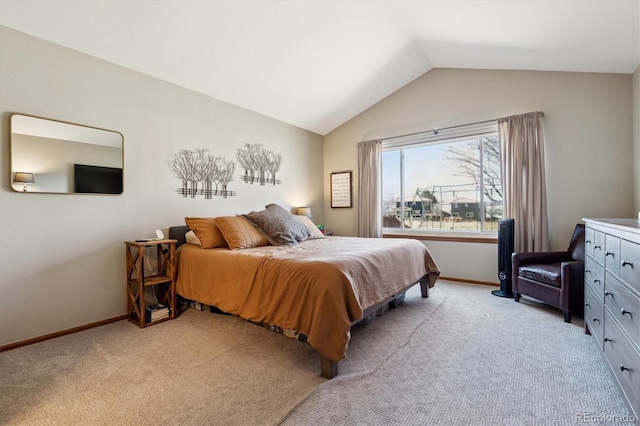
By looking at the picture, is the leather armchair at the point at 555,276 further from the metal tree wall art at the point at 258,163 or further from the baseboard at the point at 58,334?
the baseboard at the point at 58,334

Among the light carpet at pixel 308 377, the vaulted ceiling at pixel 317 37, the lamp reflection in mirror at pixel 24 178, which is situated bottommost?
the light carpet at pixel 308 377

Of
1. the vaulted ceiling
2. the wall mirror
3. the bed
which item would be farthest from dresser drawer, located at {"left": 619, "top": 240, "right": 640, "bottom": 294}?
the wall mirror

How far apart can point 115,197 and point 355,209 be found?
11.7ft

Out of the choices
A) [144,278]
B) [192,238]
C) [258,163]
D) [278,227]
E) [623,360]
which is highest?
[258,163]

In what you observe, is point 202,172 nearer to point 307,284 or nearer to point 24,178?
point 24,178

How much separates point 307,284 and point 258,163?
9.17ft

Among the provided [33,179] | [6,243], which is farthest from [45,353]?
[33,179]

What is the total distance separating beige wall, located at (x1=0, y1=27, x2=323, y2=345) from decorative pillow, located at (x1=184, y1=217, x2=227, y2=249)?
422 millimetres

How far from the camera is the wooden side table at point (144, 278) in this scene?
105 inches

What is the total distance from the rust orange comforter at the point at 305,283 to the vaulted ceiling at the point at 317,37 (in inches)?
79.5

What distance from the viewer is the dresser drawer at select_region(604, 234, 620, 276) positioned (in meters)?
1.62

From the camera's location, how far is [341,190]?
538 centimetres

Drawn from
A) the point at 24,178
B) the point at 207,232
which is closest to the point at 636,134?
the point at 207,232

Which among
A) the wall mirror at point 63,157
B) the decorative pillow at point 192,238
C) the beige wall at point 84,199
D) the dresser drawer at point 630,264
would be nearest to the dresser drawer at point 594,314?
the dresser drawer at point 630,264
